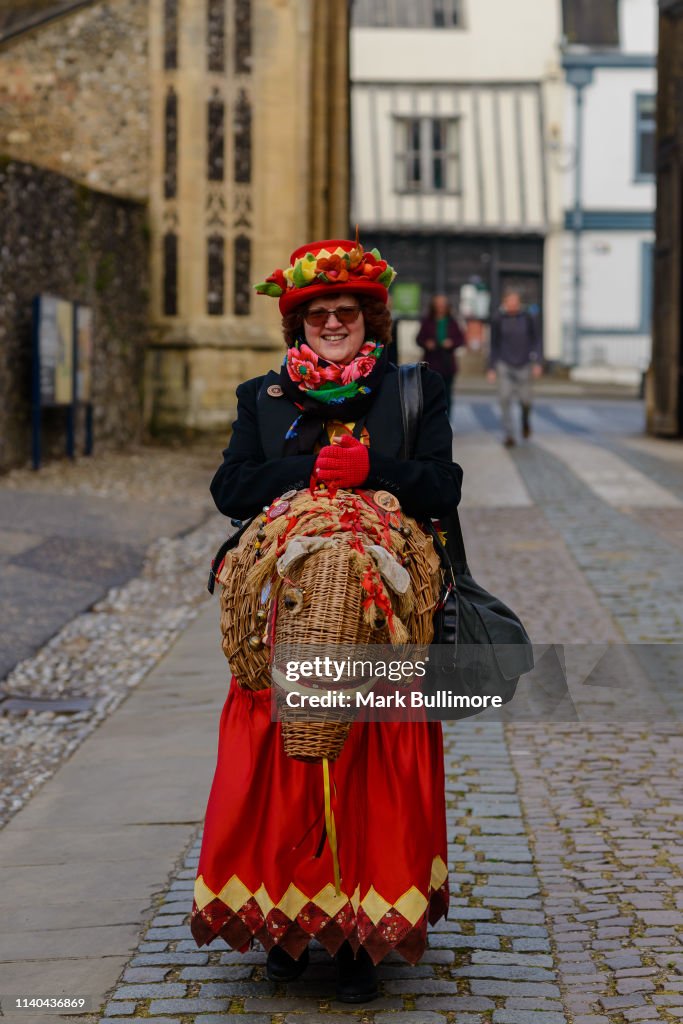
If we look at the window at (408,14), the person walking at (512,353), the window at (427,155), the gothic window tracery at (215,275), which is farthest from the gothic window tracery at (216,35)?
the window at (408,14)

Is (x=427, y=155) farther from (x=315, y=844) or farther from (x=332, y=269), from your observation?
(x=315, y=844)

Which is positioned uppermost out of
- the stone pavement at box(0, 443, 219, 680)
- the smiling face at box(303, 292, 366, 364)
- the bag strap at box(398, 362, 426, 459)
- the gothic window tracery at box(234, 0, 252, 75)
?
the gothic window tracery at box(234, 0, 252, 75)

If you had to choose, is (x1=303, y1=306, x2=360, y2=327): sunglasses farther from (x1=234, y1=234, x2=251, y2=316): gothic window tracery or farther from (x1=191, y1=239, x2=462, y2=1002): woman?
(x1=234, y1=234, x2=251, y2=316): gothic window tracery

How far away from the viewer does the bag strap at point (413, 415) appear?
411cm

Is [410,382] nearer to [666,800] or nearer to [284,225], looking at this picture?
[666,800]

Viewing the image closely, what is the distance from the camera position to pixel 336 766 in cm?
387

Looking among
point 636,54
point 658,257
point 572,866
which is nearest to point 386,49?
point 636,54

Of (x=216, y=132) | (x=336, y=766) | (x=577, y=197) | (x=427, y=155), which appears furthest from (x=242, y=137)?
(x=577, y=197)

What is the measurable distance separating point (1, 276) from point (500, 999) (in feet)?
38.1

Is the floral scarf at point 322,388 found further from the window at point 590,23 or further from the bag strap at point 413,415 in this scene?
the window at point 590,23

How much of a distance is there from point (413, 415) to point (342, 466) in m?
0.29

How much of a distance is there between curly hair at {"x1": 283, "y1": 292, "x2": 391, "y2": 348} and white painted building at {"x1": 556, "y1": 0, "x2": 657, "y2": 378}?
36917 mm

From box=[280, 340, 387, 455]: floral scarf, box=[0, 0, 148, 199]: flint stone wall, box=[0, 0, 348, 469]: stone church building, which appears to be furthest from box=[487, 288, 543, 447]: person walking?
box=[280, 340, 387, 455]: floral scarf

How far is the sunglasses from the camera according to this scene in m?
4.10
